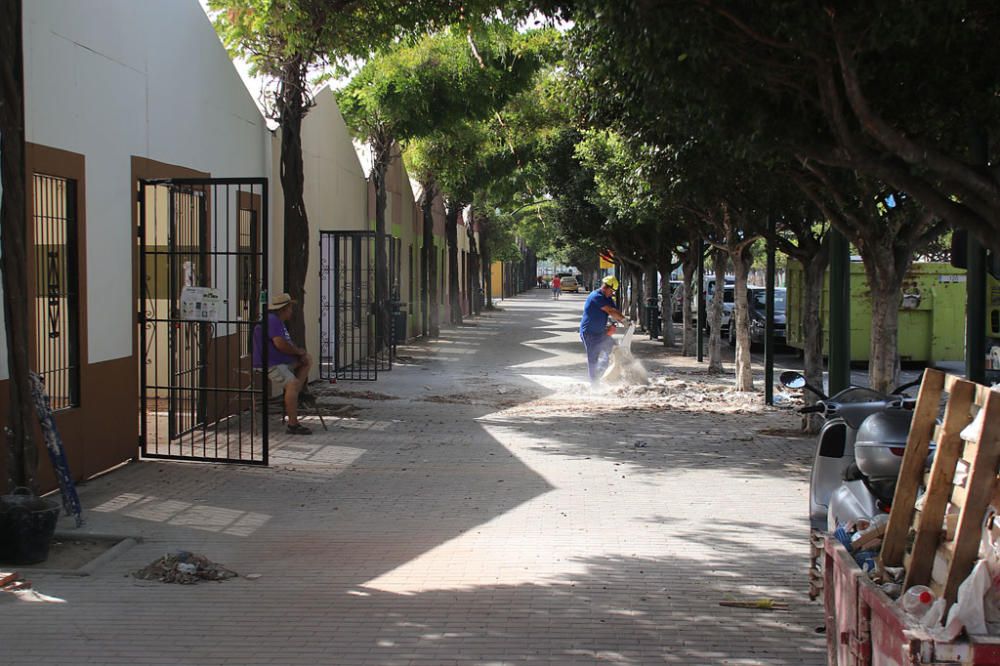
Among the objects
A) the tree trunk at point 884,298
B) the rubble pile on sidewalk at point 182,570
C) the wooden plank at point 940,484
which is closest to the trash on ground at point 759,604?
the wooden plank at point 940,484

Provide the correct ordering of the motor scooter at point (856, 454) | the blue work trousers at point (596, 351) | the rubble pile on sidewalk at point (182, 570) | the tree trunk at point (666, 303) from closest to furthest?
1. the motor scooter at point (856, 454)
2. the rubble pile on sidewalk at point (182, 570)
3. the blue work trousers at point (596, 351)
4. the tree trunk at point (666, 303)

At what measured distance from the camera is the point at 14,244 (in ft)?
22.6

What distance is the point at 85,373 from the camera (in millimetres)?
9008

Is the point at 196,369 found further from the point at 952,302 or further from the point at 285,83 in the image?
the point at 952,302

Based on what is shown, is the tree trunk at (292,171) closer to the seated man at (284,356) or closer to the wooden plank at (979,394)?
the seated man at (284,356)

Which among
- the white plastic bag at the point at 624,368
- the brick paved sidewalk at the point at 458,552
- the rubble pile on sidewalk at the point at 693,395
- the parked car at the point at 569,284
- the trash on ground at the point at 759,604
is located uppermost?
the parked car at the point at 569,284

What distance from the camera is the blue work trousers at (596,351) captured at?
17.0 metres

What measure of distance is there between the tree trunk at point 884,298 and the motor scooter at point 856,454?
423 centimetres

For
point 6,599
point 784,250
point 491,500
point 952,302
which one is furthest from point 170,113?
point 952,302

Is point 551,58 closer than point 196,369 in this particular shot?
No

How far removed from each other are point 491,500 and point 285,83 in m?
7.00

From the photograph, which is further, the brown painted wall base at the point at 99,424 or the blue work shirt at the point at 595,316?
the blue work shirt at the point at 595,316

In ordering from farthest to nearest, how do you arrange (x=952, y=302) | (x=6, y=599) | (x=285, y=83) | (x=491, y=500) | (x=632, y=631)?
(x=952, y=302) < (x=285, y=83) < (x=491, y=500) < (x=6, y=599) < (x=632, y=631)

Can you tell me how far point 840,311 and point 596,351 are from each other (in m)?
6.42
